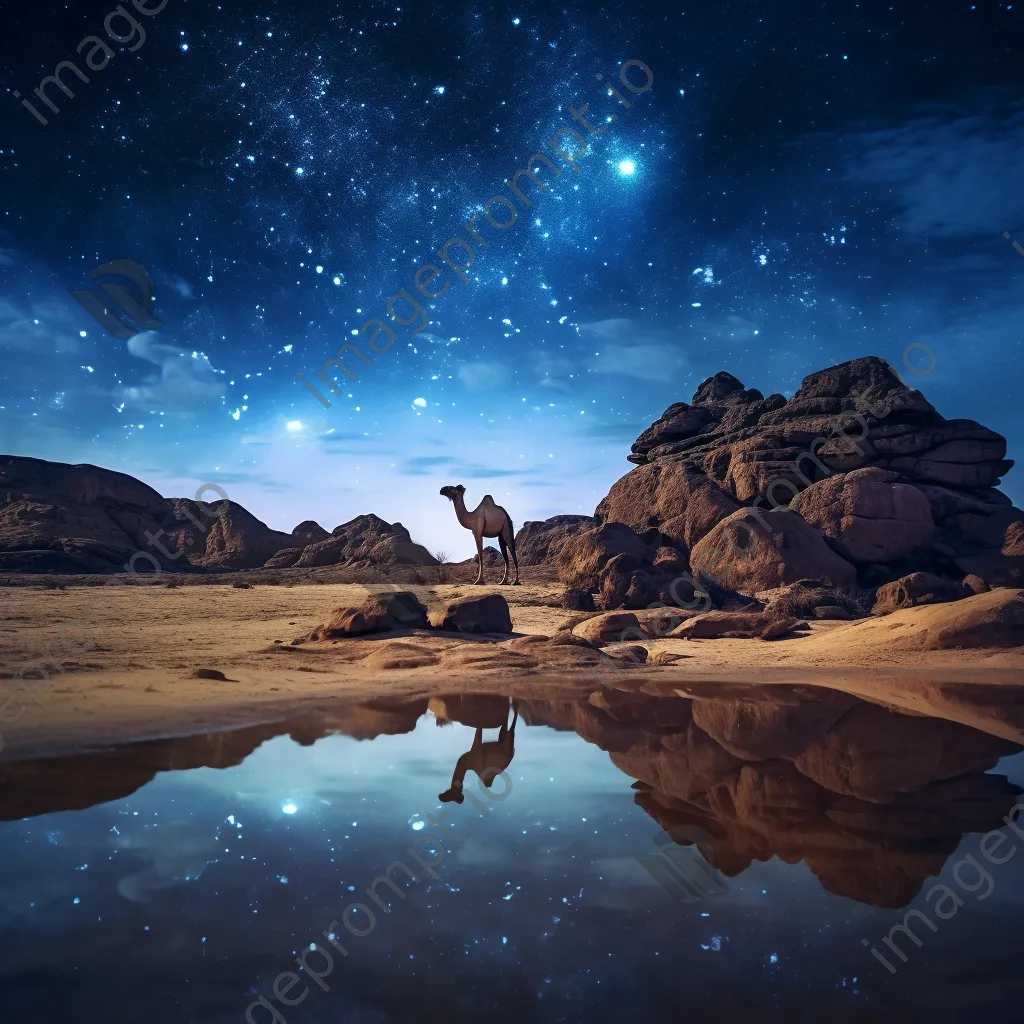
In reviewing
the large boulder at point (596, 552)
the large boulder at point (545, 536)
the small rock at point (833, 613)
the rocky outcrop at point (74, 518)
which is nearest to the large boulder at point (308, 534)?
the rocky outcrop at point (74, 518)

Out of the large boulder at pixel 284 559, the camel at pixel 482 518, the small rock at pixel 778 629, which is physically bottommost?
the small rock at pixel 778 629

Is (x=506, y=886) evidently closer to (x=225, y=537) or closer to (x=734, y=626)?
(x=734, y=626)

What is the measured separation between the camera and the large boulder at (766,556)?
1702cm

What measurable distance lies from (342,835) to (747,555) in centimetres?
1570

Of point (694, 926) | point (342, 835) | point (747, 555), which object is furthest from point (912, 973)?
point (747, 555)

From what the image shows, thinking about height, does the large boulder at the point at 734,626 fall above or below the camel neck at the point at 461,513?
below

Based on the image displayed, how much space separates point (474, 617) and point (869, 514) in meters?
12.7

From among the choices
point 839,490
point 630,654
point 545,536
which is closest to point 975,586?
point 839,490

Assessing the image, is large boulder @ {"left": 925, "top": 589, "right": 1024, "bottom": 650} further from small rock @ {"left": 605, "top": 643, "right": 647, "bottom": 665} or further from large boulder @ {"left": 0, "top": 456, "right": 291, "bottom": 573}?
large boulder @ {"left": 0, "top": 456, "right": 291, "bottom": 573}

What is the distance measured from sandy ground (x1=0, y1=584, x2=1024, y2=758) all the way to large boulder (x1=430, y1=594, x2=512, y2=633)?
60cm

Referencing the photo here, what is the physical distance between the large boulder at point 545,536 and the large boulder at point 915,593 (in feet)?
54.4

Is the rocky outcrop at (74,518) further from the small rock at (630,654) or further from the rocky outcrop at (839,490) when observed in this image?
the small rock at (630,654)

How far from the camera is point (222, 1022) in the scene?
198 centimetres

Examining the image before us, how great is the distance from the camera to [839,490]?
1977cm
